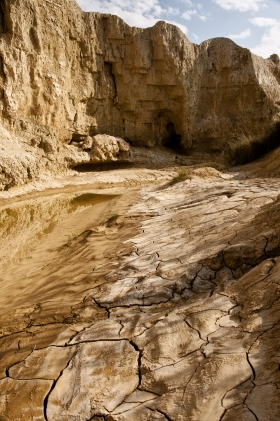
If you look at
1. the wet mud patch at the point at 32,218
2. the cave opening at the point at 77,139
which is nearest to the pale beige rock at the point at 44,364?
the wet mud patch at the point at 32,218

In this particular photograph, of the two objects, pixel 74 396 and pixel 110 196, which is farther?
pixel 110 196

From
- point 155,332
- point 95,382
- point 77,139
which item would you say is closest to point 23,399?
point 95,382

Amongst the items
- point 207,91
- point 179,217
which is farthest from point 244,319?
point 207,91

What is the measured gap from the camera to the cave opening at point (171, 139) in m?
16.2

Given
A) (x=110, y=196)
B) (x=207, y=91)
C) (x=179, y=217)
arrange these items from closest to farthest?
(x=179, y=217)
(x=110, y=196)
(x=207, y=91)

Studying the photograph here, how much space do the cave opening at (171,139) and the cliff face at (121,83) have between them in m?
0.07

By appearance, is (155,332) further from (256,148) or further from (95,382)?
(256,148)

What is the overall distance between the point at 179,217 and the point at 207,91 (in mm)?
12885

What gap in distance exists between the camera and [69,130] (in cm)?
1242

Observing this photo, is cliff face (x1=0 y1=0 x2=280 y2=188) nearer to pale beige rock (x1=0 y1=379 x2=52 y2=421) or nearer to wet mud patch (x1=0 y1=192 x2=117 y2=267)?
wet mud patch (x1=0 y1=192 x2=117 y2=267)

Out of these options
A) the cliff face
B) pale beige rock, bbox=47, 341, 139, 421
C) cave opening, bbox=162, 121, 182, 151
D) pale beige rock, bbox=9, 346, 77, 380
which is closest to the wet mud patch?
pale beige rock, bbox=9, 346, 77, 380

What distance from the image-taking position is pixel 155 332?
2041 millimetres

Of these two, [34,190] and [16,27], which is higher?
[16,27]

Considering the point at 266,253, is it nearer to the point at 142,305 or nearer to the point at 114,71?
the point at 142,305
